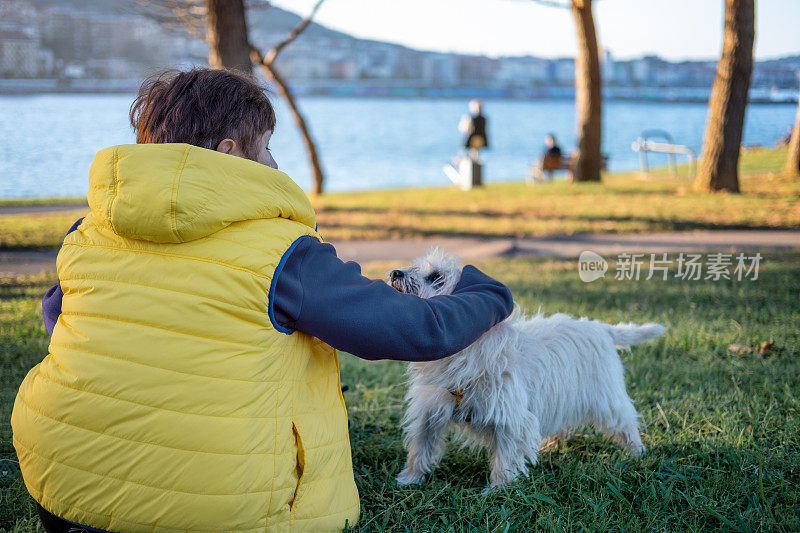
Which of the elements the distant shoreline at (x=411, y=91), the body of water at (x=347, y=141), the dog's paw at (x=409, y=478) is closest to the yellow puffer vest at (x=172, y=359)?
the body of water at (x=347, y=141)

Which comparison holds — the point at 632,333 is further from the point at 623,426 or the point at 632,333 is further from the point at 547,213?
the point at 547,213

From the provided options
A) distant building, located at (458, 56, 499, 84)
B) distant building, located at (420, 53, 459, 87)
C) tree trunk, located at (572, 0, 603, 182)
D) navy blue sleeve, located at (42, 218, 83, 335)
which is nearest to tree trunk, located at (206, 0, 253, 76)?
navy blue sleeve, located at (42, 218, 83, 335)

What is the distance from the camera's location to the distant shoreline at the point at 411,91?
1036 inches

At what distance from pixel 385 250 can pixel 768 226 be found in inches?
230

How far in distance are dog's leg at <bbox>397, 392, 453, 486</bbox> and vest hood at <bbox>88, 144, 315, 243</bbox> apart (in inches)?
60.5

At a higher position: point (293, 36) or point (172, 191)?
point (293, 36)

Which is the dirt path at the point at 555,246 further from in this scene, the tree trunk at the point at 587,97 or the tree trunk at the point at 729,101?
the tree trunk at the point at 587,97

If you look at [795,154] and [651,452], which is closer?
[651,452]

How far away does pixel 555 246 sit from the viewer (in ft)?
31.7

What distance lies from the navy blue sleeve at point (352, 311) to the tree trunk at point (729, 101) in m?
11.7

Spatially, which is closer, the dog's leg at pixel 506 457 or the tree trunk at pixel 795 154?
the dog's leg at pixel 506 457

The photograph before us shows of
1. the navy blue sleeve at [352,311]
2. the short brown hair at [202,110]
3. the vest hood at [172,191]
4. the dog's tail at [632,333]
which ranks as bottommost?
the dog's tail at [632,333]

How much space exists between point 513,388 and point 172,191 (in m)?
1.82

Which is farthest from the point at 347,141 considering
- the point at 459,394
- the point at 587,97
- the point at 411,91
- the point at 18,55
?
the point at 459,394
